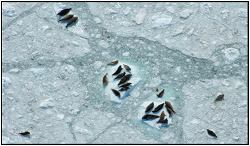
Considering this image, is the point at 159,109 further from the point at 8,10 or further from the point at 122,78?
the point at 8,10

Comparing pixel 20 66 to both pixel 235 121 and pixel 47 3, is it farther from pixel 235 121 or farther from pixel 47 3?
pixel 235 121

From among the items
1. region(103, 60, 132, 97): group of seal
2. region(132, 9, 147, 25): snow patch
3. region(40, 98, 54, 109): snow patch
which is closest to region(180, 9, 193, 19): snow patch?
region(132, 9, 147, 25): snow patch

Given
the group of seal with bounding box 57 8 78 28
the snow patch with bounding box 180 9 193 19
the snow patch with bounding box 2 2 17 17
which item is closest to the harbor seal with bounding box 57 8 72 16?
the group of seal with bounding box 57 8 78 28

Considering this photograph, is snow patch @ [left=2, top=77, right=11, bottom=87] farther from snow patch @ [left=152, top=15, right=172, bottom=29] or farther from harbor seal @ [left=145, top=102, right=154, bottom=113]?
snow patch @ [left=152, top=15, right=172, bottom=29]

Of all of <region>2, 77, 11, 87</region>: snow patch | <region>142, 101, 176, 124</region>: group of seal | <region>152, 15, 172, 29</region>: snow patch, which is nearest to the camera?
<region>142, 101, 176, 124</region>: group of seal

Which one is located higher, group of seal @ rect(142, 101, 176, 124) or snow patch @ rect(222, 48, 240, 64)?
snow patch @ rect(222, 48, 240, 64)

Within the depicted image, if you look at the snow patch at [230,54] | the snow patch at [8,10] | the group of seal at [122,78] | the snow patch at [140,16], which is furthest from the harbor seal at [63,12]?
the snow patch at [230,54]

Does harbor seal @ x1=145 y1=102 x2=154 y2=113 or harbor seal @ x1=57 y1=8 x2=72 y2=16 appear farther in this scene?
harbor seal @ x1=57 y1=8 x2=72 y2=16

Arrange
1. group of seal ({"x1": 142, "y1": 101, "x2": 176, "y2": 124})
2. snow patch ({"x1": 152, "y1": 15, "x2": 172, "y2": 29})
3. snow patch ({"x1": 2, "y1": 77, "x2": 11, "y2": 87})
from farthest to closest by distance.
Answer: snow patch ({"x1": 152, "y1": 15, "x2": 172, "y2": 29})
snow patch ({"x1": 2, "y1": 77, "x2": 11, "y2": 87})
group of seal ({"x1": 142, "y1": 101, "x2": 176, "y2": 124})

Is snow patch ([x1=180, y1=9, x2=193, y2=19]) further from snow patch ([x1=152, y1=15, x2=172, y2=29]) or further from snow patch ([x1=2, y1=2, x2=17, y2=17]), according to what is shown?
snow patch ([x1=2, y1=2, x2=17, y2=17])

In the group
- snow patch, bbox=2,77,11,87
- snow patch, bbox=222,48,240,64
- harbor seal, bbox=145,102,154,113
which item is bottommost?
harbor seal, bbox=145,102,154,113
